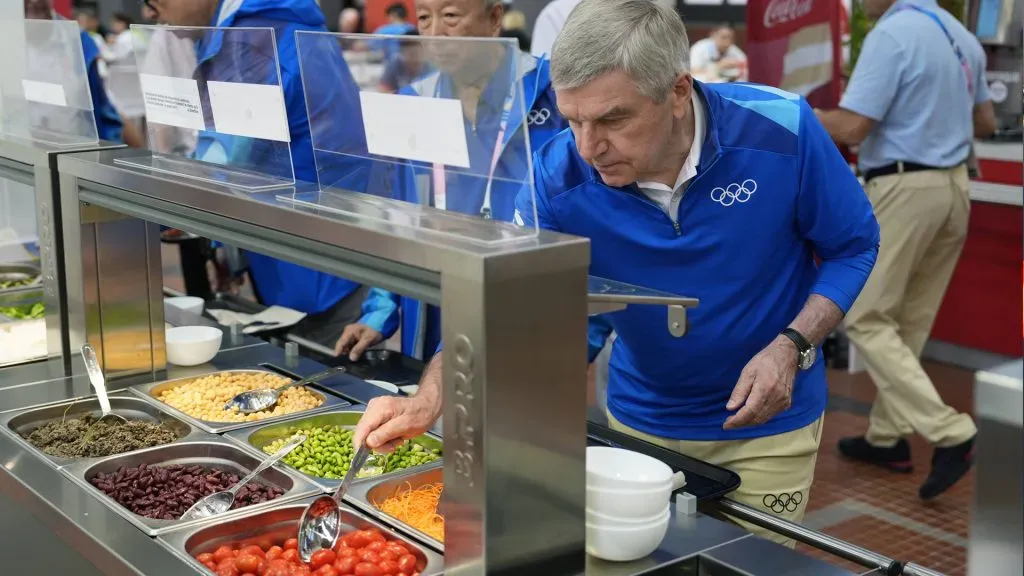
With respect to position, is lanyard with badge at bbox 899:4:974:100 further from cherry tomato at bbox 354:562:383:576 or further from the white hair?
cherry tomato at bbox 354:562:383:576

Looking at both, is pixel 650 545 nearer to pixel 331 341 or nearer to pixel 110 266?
pixel 110 266

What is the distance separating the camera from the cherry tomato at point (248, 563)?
1.71 meters

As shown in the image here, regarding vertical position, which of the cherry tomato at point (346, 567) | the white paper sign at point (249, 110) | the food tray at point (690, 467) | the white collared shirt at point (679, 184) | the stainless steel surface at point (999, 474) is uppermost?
the white paper sign at point (249, 110)

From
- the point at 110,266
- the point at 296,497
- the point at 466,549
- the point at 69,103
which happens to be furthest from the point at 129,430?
the point at 466,549

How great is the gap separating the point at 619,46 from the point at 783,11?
3.59 metres

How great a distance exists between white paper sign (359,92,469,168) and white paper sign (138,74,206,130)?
627 millimetres

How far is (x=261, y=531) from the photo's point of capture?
188 cm

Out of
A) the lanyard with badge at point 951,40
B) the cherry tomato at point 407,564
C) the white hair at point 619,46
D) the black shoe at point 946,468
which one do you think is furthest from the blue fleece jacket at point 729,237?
the lanyard with badge at point 951,40

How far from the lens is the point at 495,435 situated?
140 cm

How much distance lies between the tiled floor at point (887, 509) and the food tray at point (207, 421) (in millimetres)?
1605

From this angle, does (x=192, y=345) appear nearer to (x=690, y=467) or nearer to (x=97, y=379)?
(x=97, y=379)

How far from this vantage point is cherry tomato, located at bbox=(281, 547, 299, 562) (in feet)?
5.75

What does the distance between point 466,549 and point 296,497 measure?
1.89 ft

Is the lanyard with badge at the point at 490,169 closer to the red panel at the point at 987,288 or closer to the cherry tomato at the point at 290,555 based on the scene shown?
the cherry tomato at the point at 290,555
